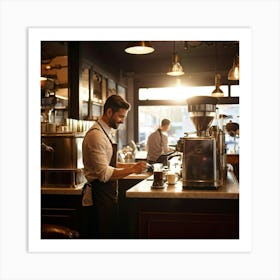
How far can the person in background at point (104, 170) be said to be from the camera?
257 cm

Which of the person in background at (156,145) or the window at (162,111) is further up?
the window at (162,111)

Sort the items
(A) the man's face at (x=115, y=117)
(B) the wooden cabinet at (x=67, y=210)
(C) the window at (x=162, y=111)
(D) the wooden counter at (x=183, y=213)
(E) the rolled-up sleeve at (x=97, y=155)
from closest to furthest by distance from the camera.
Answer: (D) the wooden counter at (x=183, y=213) → (E) the rolled-up sleeve at (x=97, y=155) → (A) the man's face at (x=115, y=117) → (B) the wooden cabinet at (x=67, y=210) → (C) the window at (x=162, y=111)

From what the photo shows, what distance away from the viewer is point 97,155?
8.41 feet

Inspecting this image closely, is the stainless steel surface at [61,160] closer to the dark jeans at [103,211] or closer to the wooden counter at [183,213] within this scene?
the dark jeans at [103,211]

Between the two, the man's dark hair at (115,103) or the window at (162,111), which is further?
the window at (162,111)

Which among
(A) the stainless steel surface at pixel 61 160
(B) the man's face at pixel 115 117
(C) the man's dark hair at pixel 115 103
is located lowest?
(A) the stainless steel surface at pixel 61 160

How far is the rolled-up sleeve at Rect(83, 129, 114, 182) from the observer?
2562 mm

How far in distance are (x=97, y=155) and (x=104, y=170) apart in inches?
4.3

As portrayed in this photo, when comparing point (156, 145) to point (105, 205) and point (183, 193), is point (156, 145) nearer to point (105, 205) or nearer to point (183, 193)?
point (105, 205)
